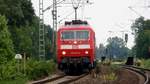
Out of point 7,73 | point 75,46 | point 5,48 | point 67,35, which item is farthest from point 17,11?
point 7,73

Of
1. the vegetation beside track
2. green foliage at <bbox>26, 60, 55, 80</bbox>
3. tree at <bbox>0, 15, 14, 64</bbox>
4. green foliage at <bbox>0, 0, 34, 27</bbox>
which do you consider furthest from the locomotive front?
green foliage at <bbox>0, 0, 34, 27</bbox>

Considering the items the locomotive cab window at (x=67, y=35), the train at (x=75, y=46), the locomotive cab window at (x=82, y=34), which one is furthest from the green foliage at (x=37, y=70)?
the locomotive cab window at (x=82, y=34)

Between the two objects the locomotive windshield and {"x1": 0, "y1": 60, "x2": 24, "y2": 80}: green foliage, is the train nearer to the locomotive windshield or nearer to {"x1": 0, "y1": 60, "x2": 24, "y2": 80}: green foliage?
the locomotive windshield

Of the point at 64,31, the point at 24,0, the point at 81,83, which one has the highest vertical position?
the point at 24,0

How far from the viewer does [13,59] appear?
101 ft

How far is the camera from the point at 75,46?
35.9 meters

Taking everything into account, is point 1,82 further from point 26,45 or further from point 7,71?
point 26,45

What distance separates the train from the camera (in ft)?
117

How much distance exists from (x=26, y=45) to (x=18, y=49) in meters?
6.31

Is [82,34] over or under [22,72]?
over

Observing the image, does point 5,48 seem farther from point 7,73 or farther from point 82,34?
point 82,34

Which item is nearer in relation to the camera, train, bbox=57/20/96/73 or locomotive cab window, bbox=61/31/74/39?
train, bbox=57/20/96/73

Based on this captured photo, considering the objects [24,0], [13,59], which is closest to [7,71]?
[13,59]

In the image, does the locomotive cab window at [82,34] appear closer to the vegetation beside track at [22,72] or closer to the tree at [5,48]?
the vegetation beside track at [22,72]
